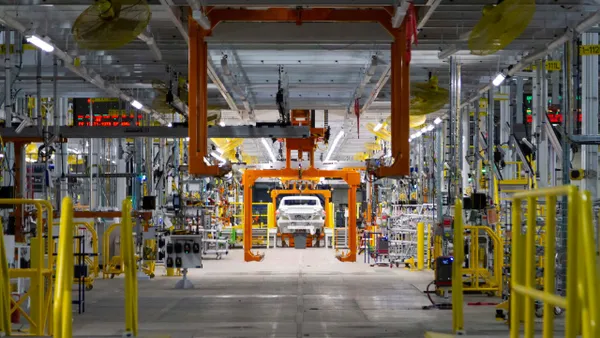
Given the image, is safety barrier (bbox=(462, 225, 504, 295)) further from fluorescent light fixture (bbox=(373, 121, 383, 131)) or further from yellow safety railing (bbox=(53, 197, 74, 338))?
yellow safety railing (bbox=(53, 197, 74, 338))

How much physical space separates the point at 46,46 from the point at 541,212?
343 inches

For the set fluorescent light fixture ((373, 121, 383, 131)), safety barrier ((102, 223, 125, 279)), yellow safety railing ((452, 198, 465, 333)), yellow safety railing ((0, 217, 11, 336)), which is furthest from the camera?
fluorescent light fixture ((373, 121, 383, 131))

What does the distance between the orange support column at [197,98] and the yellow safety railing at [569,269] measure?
8.48m

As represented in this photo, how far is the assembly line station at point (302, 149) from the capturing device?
31.1ft

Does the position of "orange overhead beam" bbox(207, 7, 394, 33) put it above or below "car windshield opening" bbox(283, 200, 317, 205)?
above

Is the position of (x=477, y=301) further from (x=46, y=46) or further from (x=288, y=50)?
(x=46, y=46)

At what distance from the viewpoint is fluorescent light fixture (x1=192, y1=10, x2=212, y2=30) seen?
1239 cm

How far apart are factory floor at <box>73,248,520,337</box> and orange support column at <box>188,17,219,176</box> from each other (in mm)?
2491

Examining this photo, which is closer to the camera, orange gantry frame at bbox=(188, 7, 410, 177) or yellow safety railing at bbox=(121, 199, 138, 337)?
yellow safety railing at bbox=(121, 199, 138, 337)

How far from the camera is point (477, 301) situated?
15227 mm

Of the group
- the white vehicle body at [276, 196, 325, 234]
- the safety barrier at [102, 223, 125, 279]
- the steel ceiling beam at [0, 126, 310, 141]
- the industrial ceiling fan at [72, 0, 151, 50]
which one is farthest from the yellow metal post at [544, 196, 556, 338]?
the white vehicle body at [276, 196, 325, 234]

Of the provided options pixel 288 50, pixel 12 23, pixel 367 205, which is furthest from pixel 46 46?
pixel 367 205

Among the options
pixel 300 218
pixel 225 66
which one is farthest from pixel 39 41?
pixel 300 218

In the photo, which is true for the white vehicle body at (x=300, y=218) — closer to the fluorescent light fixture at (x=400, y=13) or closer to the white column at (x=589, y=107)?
the white column at (x=589, y=107)
